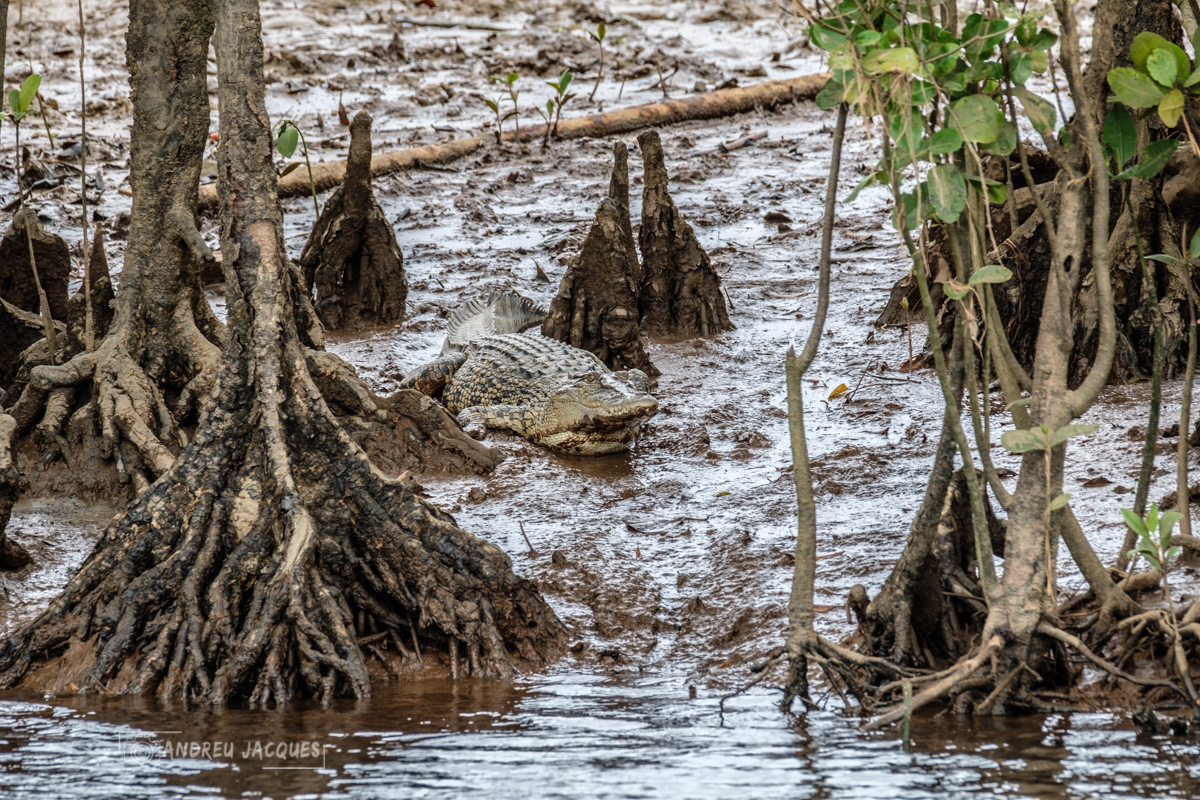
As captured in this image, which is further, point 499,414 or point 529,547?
point 499,414

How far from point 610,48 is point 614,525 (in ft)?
36.1

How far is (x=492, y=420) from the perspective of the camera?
685 cm

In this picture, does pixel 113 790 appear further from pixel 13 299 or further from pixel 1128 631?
pixel 13 299

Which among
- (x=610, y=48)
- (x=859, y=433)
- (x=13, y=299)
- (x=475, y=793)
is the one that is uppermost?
(x=610, y=48)

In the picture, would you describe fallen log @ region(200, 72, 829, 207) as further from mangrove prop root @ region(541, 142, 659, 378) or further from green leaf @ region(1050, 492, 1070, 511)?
green leaf @ region(1050, 492, 1070, 511)

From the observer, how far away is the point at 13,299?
6.79 metres

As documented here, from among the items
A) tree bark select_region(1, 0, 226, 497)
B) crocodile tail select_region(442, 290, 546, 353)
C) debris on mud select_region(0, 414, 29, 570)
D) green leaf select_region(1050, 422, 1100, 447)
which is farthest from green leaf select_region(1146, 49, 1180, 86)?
crocodile tail select_region(442, 290, 546, 353)

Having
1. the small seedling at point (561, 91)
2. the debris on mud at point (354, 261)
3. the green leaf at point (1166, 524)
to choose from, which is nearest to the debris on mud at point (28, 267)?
the debris on mud at point (354, 261)

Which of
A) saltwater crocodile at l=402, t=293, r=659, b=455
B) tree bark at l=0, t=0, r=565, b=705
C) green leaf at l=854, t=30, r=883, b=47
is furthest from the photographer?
saltwater crocodile at l=402, t=293, r=659, b=455

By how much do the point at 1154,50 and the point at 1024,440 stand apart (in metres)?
1.13

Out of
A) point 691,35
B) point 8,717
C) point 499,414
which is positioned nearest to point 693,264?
point 499,414

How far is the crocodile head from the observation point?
604 cm

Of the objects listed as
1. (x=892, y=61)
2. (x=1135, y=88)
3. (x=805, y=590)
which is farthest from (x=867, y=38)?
(x=805, y=590)

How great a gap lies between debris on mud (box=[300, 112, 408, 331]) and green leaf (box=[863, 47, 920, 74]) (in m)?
5.27
